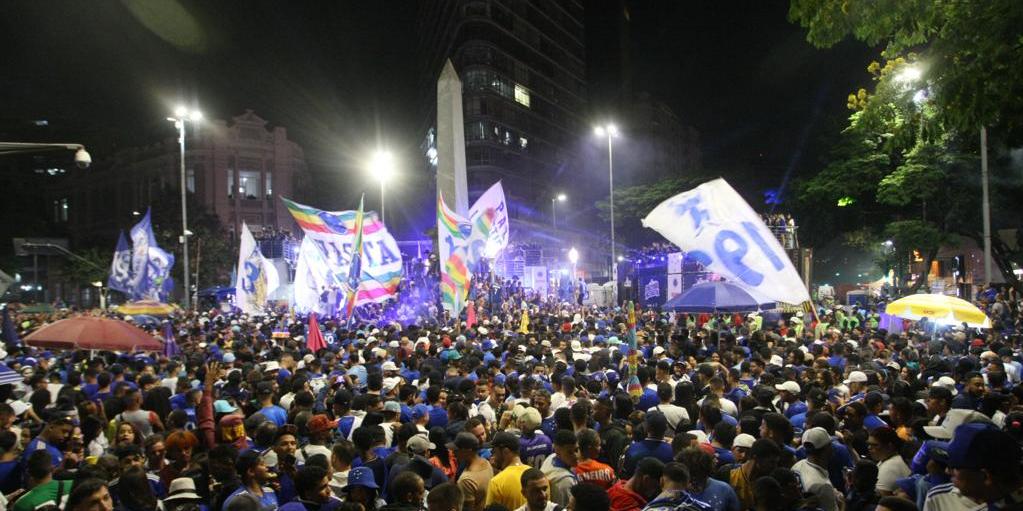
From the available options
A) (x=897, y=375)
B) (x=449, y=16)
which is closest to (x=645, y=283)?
(x=897, y=375)

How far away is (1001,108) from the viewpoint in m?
6.55

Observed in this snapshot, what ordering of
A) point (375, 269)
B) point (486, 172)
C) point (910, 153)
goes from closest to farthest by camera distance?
point (375, 269) < point (910, 153) < point (486, 172)

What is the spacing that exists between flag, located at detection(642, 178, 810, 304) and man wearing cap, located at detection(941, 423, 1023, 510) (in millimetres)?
5951

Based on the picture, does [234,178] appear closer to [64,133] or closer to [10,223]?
[10,223]

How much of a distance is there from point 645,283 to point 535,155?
160 feet

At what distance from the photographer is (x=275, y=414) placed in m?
7.06

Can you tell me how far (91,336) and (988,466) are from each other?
35.1 ft

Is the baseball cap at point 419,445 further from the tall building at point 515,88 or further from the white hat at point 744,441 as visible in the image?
the tall building at point 515,88

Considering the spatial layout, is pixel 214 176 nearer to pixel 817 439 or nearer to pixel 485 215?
pixel 485 215

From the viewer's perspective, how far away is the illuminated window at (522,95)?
72438 mm

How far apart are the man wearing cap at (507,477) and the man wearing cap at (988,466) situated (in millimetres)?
2568

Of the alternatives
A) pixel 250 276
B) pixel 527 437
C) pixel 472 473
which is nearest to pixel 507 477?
pixel 472 473

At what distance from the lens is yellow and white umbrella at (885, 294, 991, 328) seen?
1024 centimetres

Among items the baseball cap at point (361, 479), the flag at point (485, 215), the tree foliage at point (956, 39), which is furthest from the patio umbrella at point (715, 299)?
the baseball cap at point (361, 479)
